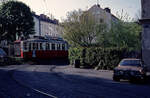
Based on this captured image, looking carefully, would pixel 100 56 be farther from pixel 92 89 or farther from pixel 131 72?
pixel 92 89

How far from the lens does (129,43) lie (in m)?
28.4

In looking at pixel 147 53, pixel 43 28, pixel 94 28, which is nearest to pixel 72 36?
pixel 94 28

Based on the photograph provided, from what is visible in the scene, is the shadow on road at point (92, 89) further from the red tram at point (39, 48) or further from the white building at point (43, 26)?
the white building at point (43, 26)

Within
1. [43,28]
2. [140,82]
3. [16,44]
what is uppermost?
[43,28]

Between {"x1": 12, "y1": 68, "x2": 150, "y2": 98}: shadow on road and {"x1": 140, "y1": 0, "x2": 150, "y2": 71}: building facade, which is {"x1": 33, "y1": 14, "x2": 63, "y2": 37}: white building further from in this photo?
{"x1": 12, "y1": 68, "x2": 150, "y2": 98}: shadow on road

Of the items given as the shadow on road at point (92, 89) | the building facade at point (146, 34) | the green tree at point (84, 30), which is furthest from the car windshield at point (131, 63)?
the green tree at point (84, 30)

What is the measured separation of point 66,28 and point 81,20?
267 cm

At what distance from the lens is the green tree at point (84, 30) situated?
1139 inches

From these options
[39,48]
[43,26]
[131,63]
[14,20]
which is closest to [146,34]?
[131,63]

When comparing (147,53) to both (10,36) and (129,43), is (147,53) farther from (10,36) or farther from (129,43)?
(10,36)

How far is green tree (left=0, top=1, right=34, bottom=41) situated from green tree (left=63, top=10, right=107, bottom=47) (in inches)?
653

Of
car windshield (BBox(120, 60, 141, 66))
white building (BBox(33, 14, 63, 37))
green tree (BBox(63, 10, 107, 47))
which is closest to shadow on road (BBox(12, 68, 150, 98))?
car windshield (BBox(120, 60, 141, 66))

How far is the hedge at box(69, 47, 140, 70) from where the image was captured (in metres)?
20.1

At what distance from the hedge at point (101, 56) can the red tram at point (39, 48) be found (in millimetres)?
5955
